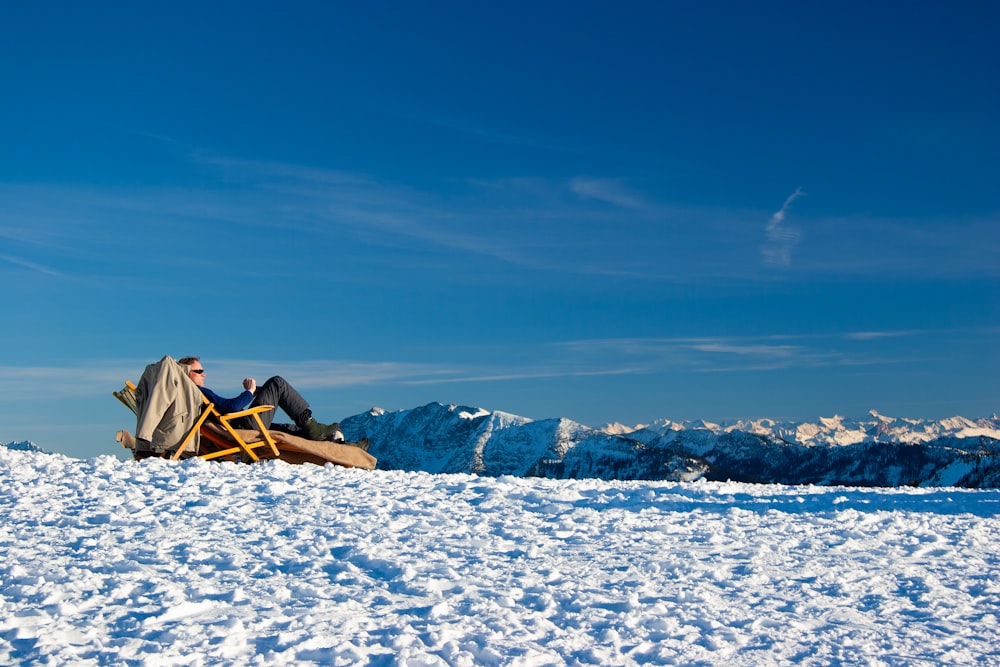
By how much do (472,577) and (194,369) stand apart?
29.3ft

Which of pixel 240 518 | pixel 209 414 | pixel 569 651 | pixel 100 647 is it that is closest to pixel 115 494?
pixel 240 518

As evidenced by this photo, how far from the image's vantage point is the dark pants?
45.7ft

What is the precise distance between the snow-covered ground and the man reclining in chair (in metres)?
2.62

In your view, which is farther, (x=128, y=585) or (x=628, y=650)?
(x=128, y=585)

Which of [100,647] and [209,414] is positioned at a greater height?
[209,414]

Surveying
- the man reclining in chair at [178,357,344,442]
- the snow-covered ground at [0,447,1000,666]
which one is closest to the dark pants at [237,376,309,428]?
the man reclining in chair at [178,357,344,442]

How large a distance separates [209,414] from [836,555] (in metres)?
9.32

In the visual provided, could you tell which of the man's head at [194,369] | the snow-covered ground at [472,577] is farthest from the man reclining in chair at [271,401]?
the snow-covered ground at [472,577]

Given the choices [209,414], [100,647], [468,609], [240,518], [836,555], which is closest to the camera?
[100,647]

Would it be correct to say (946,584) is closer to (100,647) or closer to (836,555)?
(836,555)

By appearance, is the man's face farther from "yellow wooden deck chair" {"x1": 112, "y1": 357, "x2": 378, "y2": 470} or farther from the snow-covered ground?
the snow-covered ground

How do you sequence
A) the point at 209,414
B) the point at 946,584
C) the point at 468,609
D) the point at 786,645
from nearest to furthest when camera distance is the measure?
the point at 786,645, the point at 468,609, the point at 946,584, the point at 209,414

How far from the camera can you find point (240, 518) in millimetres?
8695

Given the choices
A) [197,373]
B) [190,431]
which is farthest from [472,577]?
[197,373]
